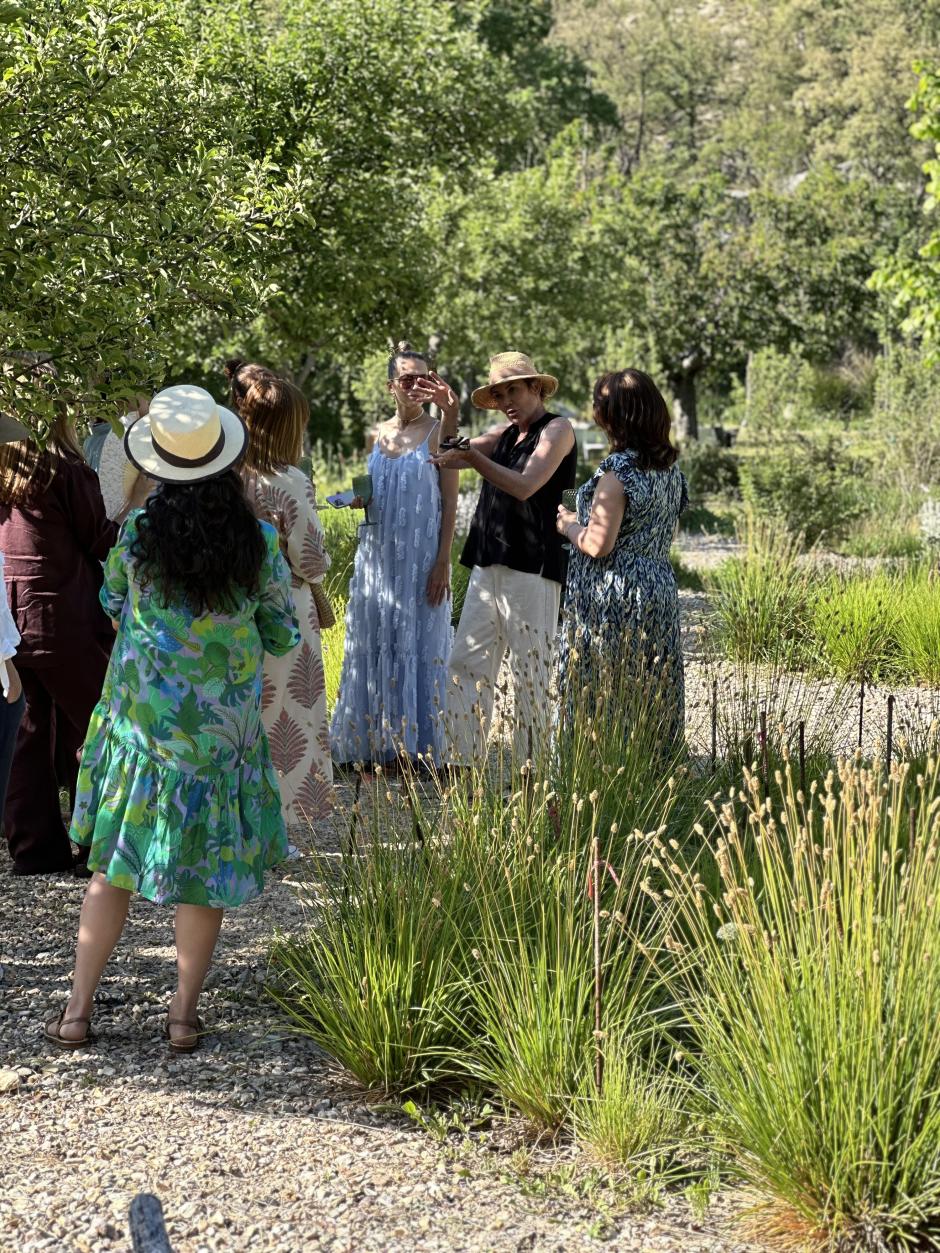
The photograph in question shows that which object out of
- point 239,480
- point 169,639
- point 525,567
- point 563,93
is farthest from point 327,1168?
point 563,93

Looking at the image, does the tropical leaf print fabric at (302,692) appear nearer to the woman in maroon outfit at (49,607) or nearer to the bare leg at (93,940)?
the woman in maroon outfit at (49,607)

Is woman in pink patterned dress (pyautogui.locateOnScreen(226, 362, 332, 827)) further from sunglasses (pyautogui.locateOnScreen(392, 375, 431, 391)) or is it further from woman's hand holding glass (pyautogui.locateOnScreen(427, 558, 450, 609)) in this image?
woman's hand holding glass (pyautogui.locateOnScreen(427, 558, 450, 609))

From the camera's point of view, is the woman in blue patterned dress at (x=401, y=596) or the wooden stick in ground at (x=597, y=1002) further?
the woman in blue patterned dress at (x=401, y=596)

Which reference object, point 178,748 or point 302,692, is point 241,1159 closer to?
point 178,748

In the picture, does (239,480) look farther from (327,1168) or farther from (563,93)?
(563,93)

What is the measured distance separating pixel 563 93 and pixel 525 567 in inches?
1548

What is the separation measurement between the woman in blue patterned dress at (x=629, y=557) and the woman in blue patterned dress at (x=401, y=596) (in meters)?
1.09

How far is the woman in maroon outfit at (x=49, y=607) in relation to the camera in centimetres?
482

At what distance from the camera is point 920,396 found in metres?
17.4

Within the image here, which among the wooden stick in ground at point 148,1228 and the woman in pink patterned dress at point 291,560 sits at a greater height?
the woman in pink patterned dress at point 291,560

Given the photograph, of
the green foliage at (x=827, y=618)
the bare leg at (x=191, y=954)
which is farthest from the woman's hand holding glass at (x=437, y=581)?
the bare leg at (x=191, y=954)

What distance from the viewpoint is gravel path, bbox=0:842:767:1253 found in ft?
9.25

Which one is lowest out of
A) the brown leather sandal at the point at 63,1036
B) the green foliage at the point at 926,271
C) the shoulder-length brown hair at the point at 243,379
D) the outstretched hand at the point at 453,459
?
the brown leather sandal at the point at 63,1036

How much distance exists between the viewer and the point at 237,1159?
3.11m
